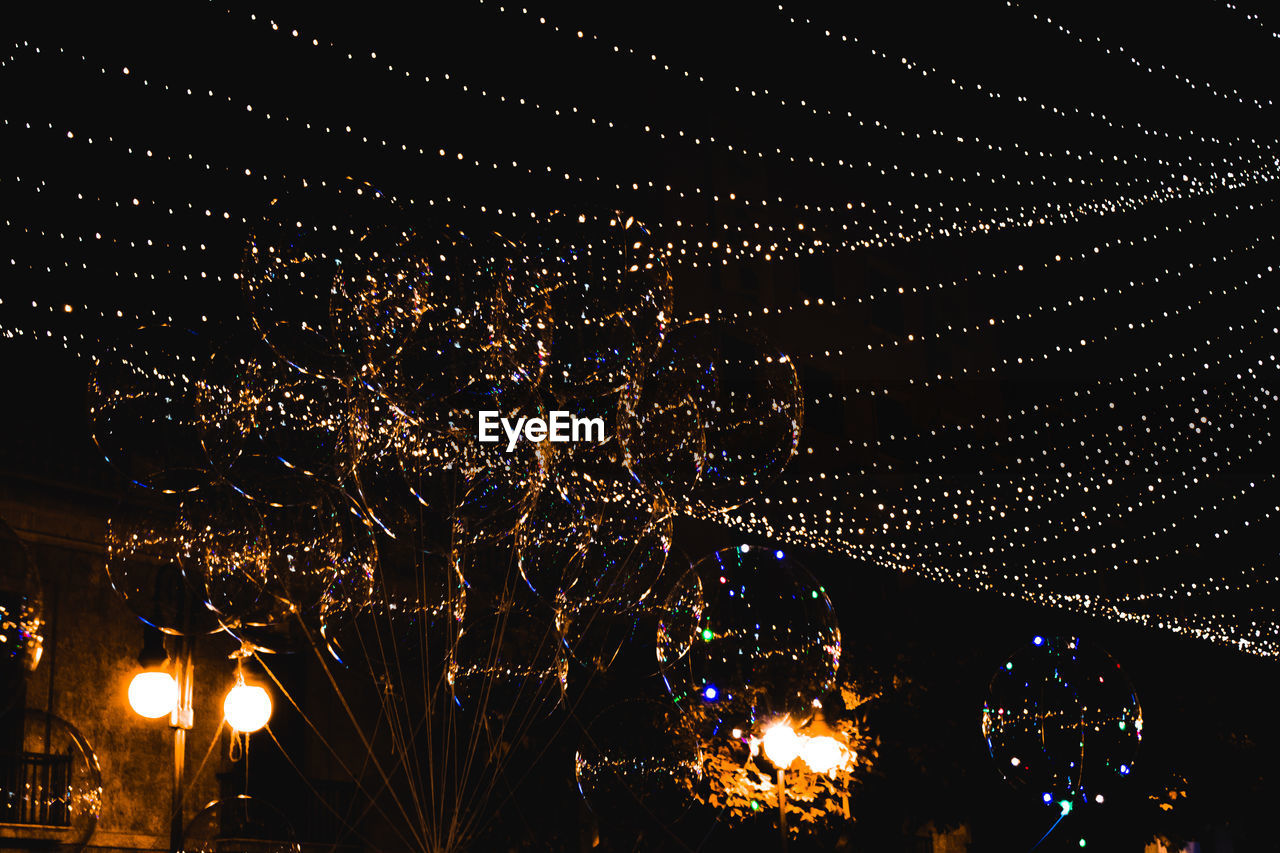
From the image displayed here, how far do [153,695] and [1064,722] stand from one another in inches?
218

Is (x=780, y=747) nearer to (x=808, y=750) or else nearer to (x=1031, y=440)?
(x=808, y=750)

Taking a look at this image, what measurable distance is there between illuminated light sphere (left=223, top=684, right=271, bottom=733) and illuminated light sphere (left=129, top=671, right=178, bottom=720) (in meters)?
0.31

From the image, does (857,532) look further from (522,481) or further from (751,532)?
(522,481)

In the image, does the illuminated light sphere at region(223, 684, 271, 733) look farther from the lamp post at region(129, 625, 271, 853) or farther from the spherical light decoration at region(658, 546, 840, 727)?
the spherical light decoration at region(658, 546, 840, 727)

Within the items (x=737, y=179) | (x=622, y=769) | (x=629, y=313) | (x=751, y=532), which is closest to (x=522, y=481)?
(x=629, y=313)

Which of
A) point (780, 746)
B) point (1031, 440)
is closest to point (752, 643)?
point (780, 746)

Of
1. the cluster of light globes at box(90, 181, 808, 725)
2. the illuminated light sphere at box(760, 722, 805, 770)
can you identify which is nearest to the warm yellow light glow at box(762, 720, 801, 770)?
the illuminated light sphere at box(760, 722, 805, 770)

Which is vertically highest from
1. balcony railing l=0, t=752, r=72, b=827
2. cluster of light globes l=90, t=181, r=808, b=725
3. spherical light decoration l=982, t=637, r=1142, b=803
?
cluster of light globes l=90, t=181, r=808, b=725

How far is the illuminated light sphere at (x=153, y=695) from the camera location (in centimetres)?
771

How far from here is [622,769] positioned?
369 inches

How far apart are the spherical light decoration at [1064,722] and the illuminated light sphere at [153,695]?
5131 mm

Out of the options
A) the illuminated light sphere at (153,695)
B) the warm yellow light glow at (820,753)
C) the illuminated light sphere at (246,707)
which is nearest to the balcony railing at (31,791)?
the illuminated light sphere at (153,695)

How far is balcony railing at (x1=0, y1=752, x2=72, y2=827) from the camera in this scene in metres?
9.27

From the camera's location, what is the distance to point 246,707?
777 centimetres
